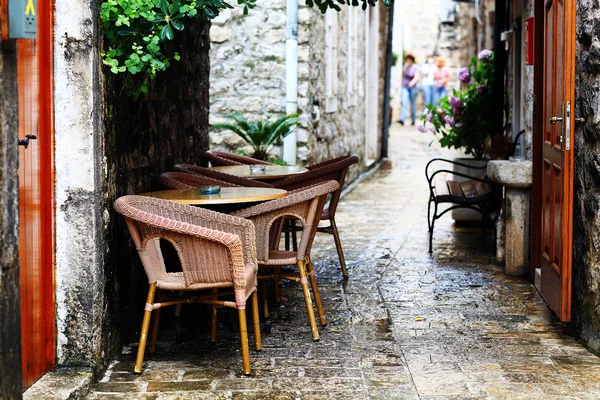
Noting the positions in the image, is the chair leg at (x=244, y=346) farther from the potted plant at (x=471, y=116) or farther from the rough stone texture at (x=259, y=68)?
the rough stone texture at (x=259, y=68)

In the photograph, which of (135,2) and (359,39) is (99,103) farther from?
(359,39)

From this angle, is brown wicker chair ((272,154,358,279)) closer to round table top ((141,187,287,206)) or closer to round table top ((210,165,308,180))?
round table top ((210,165,308,180))

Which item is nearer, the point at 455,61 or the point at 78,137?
the point at 78,137

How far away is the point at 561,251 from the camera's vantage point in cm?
576

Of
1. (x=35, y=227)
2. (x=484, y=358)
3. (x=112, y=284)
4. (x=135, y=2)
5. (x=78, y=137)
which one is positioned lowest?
(x=484, y=358)

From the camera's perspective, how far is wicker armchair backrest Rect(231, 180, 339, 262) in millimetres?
5566

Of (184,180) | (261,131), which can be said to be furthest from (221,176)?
(261,131)

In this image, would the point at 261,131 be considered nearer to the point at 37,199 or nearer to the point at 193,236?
the point at 193,236

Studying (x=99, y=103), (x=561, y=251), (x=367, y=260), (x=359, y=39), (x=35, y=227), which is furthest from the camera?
(x=359, y=39)

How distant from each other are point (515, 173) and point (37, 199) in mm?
3978

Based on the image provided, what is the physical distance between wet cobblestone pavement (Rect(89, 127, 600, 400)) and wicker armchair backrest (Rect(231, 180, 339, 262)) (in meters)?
A: 0.52

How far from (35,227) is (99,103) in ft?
2.31

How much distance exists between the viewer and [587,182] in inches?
215

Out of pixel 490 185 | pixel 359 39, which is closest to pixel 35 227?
pixel 490 185
